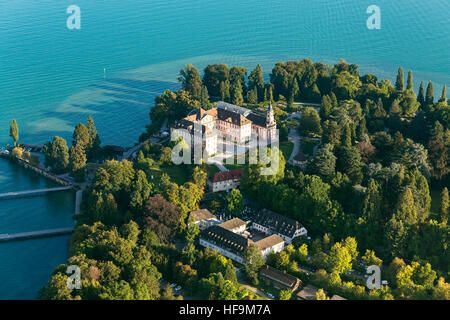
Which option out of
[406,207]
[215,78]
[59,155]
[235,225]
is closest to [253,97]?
[215,78]

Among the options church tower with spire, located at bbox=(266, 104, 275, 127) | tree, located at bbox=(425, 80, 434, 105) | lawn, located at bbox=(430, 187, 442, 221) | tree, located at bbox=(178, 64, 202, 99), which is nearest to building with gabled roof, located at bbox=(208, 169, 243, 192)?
church tower with spire, located at bbox=(266, 104, 275, 127)

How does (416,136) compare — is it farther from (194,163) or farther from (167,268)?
(167,268)

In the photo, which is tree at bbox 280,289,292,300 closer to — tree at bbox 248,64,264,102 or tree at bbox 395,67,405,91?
tree at bbox 248,64,264,102

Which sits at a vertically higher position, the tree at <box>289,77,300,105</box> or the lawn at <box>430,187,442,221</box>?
the tree at <box>289,77,300,105</box>

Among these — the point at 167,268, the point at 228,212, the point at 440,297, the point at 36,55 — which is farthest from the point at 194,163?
the point at 36,55

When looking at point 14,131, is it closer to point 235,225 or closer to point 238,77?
point 238,77

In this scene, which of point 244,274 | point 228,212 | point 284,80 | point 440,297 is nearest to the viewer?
point 440,297
